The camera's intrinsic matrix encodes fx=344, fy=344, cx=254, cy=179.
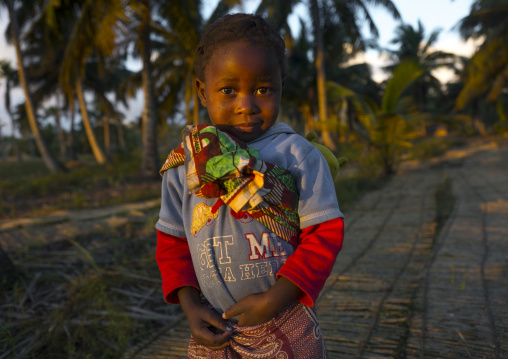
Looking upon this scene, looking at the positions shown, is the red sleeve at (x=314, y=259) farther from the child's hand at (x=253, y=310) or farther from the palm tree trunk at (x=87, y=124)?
the palm tree trunk at (x=87, y=124)

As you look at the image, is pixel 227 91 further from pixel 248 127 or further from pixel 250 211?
pixel 250 211

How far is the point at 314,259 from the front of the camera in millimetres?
792

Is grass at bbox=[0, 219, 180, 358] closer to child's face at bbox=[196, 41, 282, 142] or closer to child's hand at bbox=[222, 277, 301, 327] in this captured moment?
child's hand at bbox=[222, 277, 301, 327]

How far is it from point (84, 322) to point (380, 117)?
720cm

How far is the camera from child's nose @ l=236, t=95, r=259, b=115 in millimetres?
840

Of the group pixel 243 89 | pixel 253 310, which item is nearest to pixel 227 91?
pixel 243 89

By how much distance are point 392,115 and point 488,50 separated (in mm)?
6484

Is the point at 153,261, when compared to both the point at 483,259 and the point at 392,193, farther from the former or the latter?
the point at 392,193

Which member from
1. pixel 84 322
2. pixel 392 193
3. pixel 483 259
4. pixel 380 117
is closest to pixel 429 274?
pixel 483 259

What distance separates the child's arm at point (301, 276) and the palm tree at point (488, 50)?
43.9 feet

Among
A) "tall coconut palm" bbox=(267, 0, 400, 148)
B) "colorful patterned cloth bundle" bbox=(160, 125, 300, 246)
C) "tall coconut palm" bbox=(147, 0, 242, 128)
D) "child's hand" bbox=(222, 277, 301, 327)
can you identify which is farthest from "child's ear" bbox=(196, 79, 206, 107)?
"tall coconut palm" bbox=(267, 0, 400, 148)

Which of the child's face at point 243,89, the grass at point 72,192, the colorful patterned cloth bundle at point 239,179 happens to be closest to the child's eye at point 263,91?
the child's face at point 243,89

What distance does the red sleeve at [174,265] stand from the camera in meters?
0.93

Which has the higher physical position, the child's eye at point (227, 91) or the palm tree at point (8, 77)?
the palm tree at point (8, 77)
